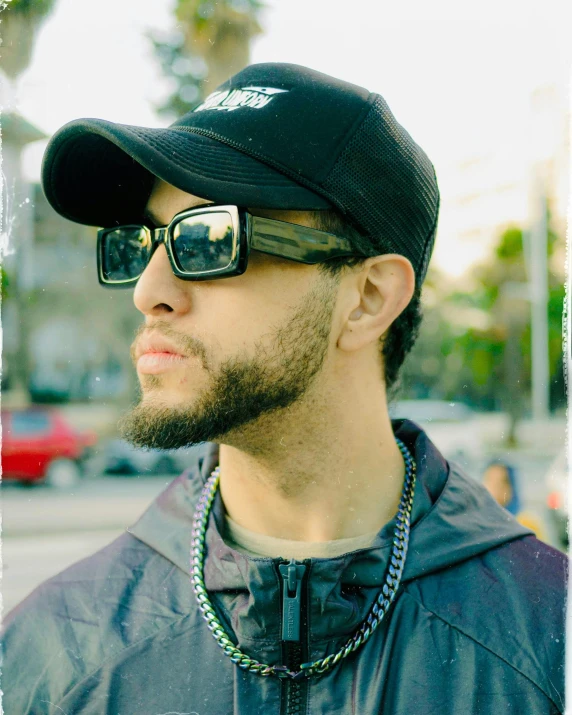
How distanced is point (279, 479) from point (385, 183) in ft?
2.48

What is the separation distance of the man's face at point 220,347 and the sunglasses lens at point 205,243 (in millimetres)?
51

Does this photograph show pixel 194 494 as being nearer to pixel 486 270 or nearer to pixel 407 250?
pixel 407 250

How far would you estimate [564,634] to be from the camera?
4.83 ft

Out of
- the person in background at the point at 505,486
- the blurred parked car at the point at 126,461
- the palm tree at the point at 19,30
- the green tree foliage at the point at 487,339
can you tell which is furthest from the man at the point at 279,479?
the blurred parked car at the point at 126,461

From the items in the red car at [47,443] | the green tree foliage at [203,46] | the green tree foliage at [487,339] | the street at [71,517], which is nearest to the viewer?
the green tree foliage at [203,46]

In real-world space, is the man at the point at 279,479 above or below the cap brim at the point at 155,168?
Result: below

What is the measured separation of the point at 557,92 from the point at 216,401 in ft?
4.14

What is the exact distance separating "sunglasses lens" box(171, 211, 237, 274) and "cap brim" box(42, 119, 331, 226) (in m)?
0.05

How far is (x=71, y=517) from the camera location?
7730 mm

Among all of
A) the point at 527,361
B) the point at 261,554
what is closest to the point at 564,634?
the point at 261,554

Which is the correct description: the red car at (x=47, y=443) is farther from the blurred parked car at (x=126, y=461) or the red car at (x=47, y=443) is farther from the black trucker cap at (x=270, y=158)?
the black trucker cap at (x=270, y=158)

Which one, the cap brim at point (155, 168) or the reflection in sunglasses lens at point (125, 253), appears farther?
the reflection in sunglasses lens at point (125, 253)

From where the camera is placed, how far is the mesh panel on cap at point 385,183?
63.4 inches

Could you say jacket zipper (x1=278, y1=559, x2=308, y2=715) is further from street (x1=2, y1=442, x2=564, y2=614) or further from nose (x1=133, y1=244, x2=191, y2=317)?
street (x1=2, y1=442, x2=564, y2=614)
